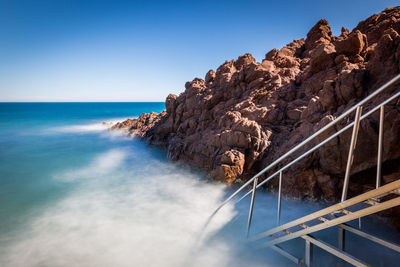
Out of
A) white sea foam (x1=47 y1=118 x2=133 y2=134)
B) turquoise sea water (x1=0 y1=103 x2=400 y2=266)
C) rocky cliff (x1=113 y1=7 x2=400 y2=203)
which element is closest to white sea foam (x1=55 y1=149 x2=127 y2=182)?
turquoise sea water (x1=0 y1=103 x2=400 y2=266)

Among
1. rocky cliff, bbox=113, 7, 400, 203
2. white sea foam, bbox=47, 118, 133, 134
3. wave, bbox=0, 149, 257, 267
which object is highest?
rocky cliff, bbox=113, 7, 400, 203

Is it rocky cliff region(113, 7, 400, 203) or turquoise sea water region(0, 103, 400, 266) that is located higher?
rocky cliff region(113, 7, 400, 203)

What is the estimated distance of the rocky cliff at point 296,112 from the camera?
6412 millimetres

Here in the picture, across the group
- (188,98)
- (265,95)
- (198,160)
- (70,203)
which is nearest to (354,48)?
(265,95)

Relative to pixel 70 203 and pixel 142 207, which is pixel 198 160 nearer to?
pixel 142 207

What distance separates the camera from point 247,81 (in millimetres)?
14797

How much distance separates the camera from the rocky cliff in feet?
21.0

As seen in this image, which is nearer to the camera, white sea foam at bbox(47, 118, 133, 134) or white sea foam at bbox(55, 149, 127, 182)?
white sea foam at bbox(55, 149, 127, 182)

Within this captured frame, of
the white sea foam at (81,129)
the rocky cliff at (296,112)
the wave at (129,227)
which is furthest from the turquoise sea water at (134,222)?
the white sea foam at (81,129)

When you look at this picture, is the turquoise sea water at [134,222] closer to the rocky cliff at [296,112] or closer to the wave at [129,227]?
the wave at [129,227]

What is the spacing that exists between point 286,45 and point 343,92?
1469cm

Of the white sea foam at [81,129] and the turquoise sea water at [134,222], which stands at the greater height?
the white sea foam at [81,129]

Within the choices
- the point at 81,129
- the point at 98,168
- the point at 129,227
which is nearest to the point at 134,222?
the point at 129,227

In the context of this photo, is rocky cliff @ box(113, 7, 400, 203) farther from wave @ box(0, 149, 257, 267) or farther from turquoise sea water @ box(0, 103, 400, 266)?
wave @ box(0, 149, 257, 267)
